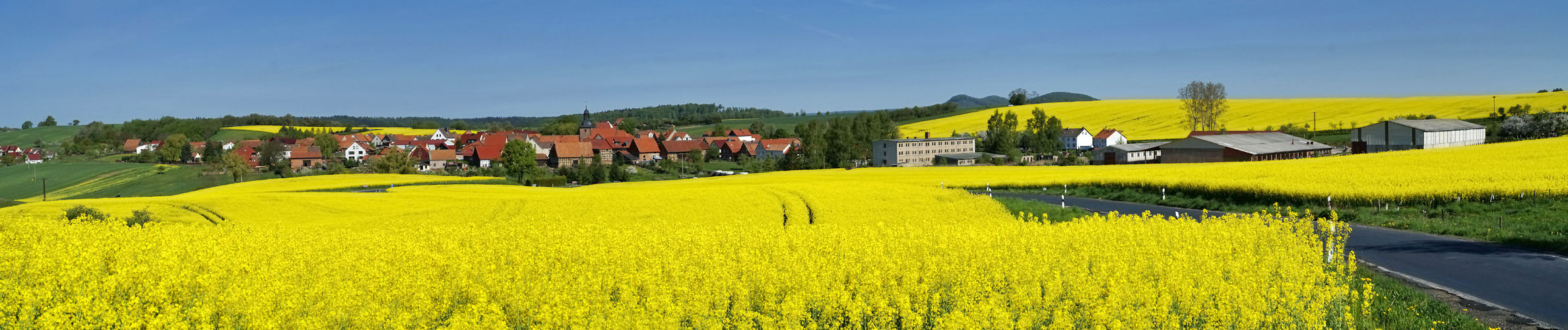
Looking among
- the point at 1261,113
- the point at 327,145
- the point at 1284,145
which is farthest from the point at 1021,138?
the point at 327,145

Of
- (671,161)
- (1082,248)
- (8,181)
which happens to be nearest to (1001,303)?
(1082,248)

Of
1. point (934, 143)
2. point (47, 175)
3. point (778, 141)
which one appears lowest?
point (47, 175)

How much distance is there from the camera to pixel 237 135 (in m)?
182

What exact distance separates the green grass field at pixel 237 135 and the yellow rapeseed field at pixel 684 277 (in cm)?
17665

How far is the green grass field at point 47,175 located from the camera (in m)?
77.6

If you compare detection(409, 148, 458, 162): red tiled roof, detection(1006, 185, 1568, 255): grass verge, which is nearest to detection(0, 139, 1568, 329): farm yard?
detection(1006, 185, 1568, 255): grass verge

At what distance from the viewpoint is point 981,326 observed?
9797 mm

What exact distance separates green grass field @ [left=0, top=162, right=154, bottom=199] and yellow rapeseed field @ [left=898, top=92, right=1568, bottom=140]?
107m

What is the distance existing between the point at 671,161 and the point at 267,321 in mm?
98398

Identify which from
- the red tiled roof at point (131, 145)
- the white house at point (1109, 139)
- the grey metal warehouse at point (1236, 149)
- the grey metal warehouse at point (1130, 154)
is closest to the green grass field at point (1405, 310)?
the grey metal warehouse at point (1236, 149)

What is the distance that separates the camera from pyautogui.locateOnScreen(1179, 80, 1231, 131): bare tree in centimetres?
12419

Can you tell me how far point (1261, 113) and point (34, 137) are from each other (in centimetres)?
23061

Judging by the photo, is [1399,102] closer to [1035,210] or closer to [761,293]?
[1035,210]

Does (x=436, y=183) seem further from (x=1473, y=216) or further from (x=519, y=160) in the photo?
(x=1473, y=216)
